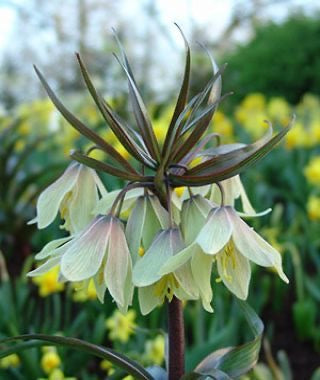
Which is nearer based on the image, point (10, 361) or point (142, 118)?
point (142, 118)

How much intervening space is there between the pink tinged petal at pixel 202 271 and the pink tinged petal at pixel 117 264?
91 mm

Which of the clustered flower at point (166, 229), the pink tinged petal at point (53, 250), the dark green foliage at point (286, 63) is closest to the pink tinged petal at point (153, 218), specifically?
the clustered flower at point (166, 229)

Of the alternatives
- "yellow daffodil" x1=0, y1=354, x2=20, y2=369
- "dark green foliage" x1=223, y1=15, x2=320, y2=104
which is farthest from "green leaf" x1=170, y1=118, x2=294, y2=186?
"dark green foliage" x1=223, y1=15, x2=320, y2=104

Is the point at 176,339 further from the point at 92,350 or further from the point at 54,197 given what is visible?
the point at 54,197

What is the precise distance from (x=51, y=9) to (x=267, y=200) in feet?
52.7

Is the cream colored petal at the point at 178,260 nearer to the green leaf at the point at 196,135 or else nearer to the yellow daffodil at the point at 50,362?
the green leaf at the point at 196,135

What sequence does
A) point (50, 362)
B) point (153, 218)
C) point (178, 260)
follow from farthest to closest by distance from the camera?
point (50, 362) < point (153, 218) < point (178, 260)

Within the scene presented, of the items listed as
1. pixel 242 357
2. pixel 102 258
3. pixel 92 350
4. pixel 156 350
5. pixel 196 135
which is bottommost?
pixel 156 350

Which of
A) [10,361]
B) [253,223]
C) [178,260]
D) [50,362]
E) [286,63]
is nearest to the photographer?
[178,260]

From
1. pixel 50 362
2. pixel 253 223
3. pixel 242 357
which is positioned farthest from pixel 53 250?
pixel 253 223

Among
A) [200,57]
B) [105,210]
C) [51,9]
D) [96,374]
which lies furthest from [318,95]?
[51,9]

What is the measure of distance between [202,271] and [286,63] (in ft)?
22.3

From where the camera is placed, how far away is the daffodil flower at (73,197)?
98cm

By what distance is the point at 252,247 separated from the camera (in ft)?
2.79
